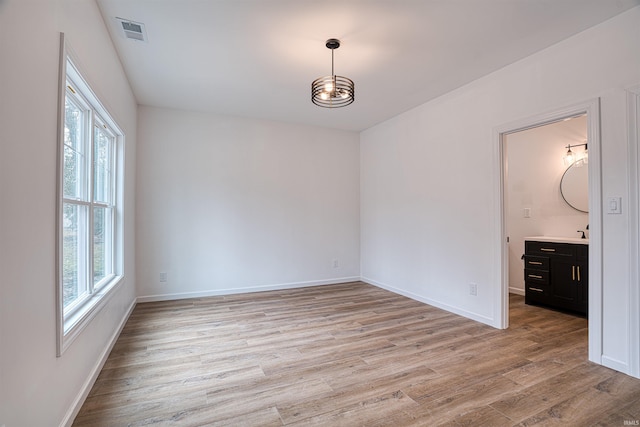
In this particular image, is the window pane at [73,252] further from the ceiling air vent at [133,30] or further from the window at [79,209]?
the ceiling air vent at [133,30]

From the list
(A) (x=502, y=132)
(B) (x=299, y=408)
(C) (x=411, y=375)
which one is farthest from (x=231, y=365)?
(A) (x=502, y=132)

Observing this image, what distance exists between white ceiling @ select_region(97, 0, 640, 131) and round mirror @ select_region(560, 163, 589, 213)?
2162 mm

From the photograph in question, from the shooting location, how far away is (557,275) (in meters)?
3.88

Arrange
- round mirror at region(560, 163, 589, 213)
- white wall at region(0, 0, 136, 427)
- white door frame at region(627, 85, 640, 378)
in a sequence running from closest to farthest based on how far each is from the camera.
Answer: white wall at region(0, 0, 136, 427), white door frame at region(627, 85, 640, 378), round mirror at region(560, 163, 589, 213)

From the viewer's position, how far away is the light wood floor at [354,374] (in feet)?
6.13

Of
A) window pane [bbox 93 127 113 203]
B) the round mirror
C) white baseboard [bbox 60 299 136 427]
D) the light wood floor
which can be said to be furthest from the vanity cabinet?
window pane [bbox 93 127 113 203]

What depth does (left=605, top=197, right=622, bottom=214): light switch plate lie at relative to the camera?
2336mm

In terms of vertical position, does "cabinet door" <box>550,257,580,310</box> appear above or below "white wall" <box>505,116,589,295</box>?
below

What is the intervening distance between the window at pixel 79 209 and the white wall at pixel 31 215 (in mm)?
105

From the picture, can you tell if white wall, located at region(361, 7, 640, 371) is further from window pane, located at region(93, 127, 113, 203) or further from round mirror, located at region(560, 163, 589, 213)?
window pane, located at region(93, 127, 113, 203)

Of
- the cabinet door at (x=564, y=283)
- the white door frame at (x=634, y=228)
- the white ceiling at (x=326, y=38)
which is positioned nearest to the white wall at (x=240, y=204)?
the white ceiling at (x=326, y=38)

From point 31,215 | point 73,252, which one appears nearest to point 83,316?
point 73,252

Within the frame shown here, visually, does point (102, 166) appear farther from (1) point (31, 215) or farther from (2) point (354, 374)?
(2) point (354, 374)

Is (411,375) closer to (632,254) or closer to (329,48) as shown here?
(632,254)
